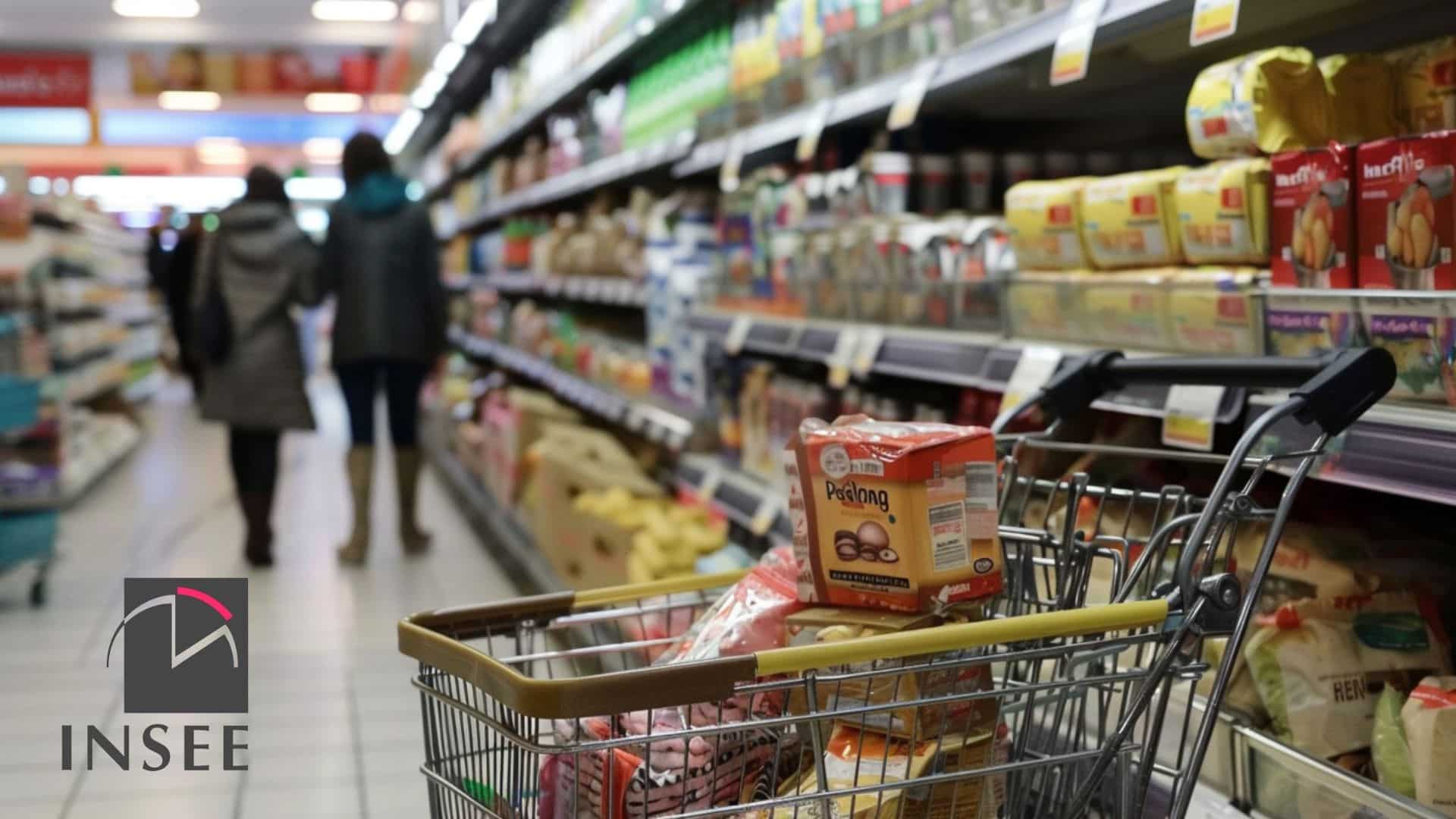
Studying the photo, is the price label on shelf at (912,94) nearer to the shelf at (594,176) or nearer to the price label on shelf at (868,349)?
the price label on shelf at (868,349)

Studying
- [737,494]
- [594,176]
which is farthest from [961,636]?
[594,176]

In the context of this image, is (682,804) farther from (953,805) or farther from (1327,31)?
(1327,31)

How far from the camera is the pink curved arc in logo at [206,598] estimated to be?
8.50 ft

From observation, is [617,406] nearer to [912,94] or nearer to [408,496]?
[408,496]

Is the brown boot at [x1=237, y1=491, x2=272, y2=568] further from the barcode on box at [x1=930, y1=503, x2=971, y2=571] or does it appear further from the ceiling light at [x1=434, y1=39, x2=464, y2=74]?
the barcode on box at [x1=930, y1=503, x2=971, y2=571]

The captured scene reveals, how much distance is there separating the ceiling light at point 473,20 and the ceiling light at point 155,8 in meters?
6.90

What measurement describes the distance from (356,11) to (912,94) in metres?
11.7

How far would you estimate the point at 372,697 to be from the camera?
3.62 metres

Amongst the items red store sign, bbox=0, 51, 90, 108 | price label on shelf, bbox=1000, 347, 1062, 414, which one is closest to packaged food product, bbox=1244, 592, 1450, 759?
price label on shelf, bbox=1000, 347, 1062, 414

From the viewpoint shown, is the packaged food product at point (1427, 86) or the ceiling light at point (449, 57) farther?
the ceiling light at point (449, 57)

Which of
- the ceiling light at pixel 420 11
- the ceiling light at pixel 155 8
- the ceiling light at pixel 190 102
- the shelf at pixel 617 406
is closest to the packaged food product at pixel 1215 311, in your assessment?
the shelf at pixel 617 406

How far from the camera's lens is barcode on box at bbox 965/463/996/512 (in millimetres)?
1361

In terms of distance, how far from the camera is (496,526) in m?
5.49

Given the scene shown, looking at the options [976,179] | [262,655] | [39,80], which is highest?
[39,80]
